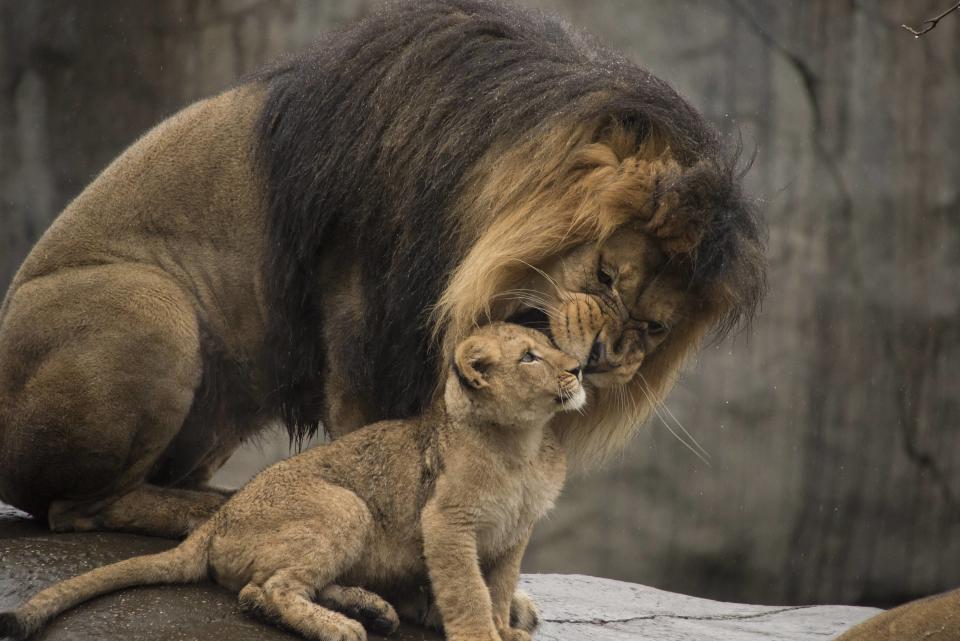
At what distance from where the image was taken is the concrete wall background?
9047mm

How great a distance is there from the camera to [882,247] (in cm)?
918

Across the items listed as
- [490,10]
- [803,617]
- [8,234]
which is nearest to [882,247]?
[803,617]

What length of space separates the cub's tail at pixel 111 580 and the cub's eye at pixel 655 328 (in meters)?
1.49

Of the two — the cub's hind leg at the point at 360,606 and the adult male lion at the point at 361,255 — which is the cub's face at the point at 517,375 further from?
the cub's hind leg at the point at 360,606


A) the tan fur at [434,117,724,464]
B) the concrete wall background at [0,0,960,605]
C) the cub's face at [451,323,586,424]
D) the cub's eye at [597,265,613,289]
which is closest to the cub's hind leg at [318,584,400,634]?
the cub's face at [451,323,586,424]

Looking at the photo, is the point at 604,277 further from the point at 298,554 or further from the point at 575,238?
the point at 298,554

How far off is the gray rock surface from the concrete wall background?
9.31 ft

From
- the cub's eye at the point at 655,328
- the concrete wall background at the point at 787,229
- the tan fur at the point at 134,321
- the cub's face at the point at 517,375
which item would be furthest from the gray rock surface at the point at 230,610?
the concrete wall background at the point at 787,229

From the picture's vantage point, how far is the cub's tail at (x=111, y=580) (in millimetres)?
3779

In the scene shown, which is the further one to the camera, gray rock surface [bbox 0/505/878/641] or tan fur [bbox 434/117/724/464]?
tan fur [bbox 434/117/724/464]

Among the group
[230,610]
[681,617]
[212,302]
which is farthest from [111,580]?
[681,617]

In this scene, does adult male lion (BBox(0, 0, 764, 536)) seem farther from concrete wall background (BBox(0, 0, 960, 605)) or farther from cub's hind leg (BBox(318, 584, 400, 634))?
Answer: concrete wall background (BBox(0, 0, 960, 605))

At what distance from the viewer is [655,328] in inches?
169

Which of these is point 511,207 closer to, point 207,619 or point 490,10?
point 490,10
